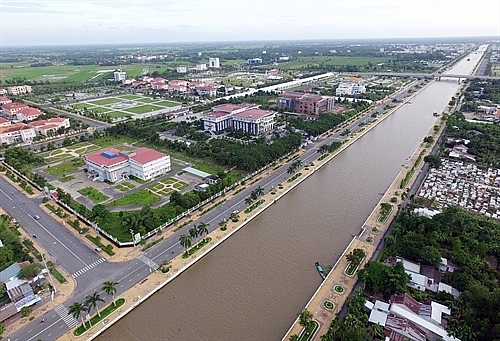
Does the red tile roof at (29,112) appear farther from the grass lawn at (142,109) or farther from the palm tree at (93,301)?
the palm tree at (93,301)

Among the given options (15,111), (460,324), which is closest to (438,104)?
(460,324)

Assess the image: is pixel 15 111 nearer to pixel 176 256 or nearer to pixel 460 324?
pixel 176 256

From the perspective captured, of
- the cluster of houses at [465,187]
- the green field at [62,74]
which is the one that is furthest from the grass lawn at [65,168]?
the green field at [62,74]

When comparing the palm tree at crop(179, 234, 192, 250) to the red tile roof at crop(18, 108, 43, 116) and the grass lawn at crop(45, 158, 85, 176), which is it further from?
the red tile roof at crop(18, 108, 43, 116)

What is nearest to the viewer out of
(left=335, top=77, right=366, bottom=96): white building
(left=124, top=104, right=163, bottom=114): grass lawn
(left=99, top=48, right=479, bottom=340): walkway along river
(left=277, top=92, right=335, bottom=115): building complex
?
(left=99, top=48, right=479, bottom=340): walkway along river

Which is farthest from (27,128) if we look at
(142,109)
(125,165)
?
(125,165)

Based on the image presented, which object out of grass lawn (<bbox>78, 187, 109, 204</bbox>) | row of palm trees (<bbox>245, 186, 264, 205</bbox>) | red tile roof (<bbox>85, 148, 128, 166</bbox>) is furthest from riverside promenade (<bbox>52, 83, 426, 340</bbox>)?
red tile roof (<bbox>85, 148, 128, 166</bbox>)
